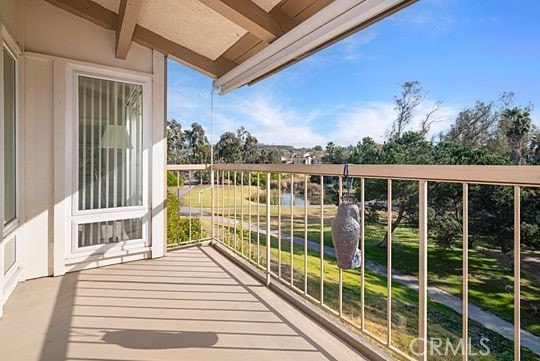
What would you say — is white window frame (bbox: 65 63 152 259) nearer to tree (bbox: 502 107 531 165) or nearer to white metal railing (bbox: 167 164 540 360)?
white metal railing (bbox: 167 164 540 360)

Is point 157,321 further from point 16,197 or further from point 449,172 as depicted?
point 449,172

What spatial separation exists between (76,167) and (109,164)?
0.93 feet

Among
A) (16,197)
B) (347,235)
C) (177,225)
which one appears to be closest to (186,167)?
(177,225)

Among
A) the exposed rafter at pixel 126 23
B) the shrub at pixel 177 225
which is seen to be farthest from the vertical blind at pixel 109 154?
the shrub at pixel 177 225

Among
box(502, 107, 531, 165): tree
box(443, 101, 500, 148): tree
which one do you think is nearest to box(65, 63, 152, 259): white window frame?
box(443, 101, 500, 148): tree

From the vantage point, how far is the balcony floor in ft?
5.56

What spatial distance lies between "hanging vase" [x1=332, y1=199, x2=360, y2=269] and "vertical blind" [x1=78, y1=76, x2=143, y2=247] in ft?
8.06

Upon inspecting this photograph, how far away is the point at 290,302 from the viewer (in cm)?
230

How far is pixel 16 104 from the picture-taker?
2.62 meters

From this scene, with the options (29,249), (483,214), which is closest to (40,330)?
(29,249)

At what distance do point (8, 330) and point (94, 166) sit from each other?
1533 millimetres

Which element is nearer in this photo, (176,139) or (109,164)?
(109,164)

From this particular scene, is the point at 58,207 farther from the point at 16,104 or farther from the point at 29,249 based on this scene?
the point at 16,104

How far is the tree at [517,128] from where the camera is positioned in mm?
1891
